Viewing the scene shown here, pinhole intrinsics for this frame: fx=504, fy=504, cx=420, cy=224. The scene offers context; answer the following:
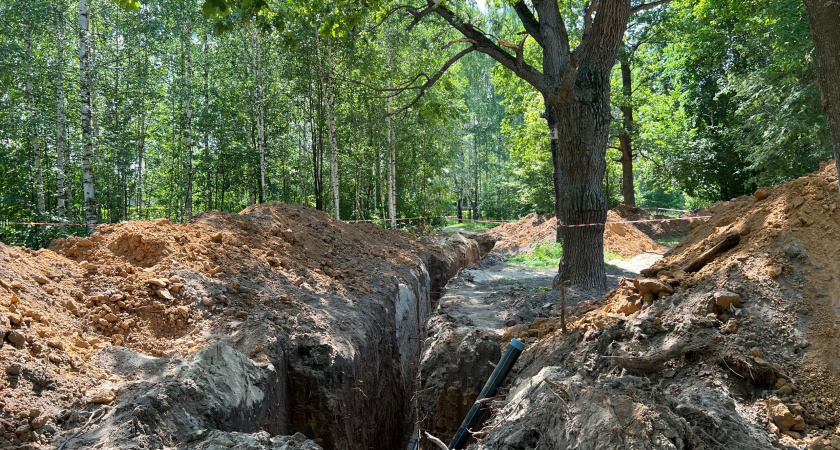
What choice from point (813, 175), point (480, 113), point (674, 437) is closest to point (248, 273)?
point (674, 437)

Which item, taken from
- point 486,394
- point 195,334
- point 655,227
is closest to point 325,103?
point 655,227

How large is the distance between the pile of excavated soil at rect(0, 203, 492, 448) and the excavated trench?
0.01 meters

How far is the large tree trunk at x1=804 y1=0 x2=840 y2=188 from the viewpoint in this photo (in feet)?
9.11

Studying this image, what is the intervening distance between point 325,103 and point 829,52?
60.5 ft

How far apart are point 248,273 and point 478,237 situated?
14.7m

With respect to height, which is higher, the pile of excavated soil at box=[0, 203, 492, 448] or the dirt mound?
the dirt mound

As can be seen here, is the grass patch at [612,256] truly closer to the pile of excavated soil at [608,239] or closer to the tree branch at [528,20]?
the pile of excavated soil at [608,239]

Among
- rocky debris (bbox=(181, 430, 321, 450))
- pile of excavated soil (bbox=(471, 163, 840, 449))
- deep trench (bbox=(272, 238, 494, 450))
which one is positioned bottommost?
deep trench (bbox=(272, 238, 494, 450))

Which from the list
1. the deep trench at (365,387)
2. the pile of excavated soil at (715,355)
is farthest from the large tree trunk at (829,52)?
the deep trench at (365,387)

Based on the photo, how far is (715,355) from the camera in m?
3.07

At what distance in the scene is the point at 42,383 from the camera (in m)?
3.37

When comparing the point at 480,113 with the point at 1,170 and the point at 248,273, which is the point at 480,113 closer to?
the point at 1,170

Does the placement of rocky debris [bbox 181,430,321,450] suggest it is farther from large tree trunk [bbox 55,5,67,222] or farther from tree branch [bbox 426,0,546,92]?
large tree trunk [bbox 55,5,67,222]

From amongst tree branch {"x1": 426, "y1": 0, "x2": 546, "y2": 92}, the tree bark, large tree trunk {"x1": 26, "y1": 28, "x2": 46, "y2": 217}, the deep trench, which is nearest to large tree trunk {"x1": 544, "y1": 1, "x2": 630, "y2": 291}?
the tree bark
